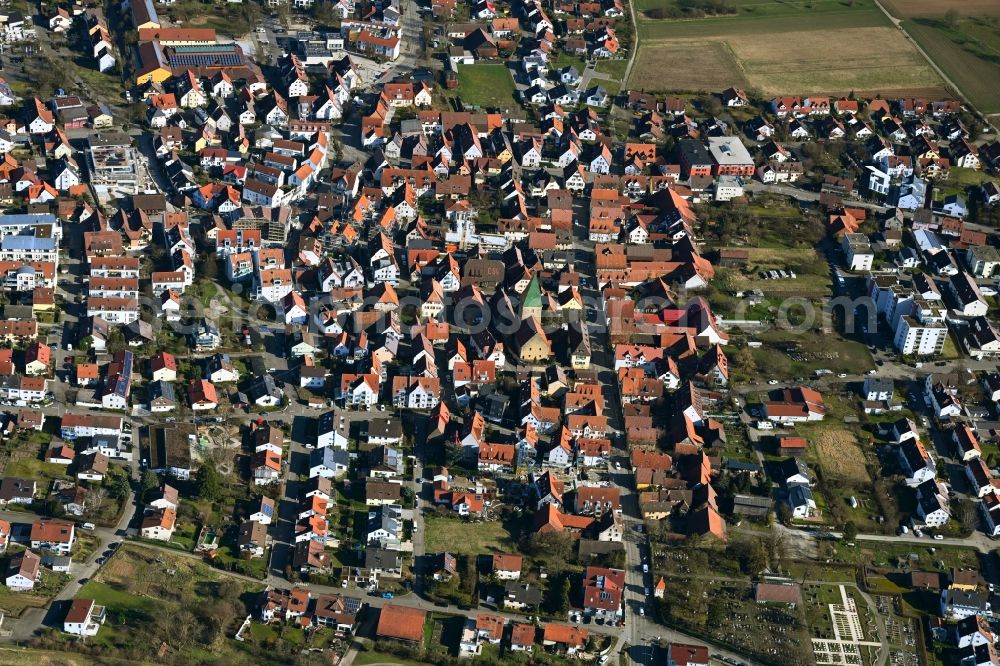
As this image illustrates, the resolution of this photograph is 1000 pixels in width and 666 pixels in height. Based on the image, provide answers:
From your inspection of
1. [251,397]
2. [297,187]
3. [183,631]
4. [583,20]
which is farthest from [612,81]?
[183,631]

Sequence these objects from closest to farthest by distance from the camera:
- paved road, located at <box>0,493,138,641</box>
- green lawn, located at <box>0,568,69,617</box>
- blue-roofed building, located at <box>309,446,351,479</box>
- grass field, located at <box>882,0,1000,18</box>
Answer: paved road, located at <box>0,493,138,641</box>, green lawn, located at <box>0,568,69,617</box>, blue-roofed building, located at <box>309,446,351,479</box>, grass field, located at <box>882,0,1000,18</box>

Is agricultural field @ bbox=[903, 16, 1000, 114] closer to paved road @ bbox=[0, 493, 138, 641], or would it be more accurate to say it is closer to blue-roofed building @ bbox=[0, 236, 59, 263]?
blue-roofed building @ bbox=[0, 236, 59, 263]

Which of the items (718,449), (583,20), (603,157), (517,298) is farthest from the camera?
(583,20)

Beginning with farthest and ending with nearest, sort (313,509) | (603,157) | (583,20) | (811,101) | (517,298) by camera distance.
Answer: (583,20), (811,101), (603,157), (517,298), (313,509)

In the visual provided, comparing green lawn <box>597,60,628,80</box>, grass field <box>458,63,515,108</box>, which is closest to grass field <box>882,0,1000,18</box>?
green lawn <box>597,60,628,80</box>

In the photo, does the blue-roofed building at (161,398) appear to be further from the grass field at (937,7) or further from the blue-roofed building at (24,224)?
the grass field at (937,7)

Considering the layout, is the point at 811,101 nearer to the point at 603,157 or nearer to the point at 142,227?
the point at 603,157

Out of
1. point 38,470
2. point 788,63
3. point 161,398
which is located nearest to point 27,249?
point 161,398

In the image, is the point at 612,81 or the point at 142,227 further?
the point at 612,81
